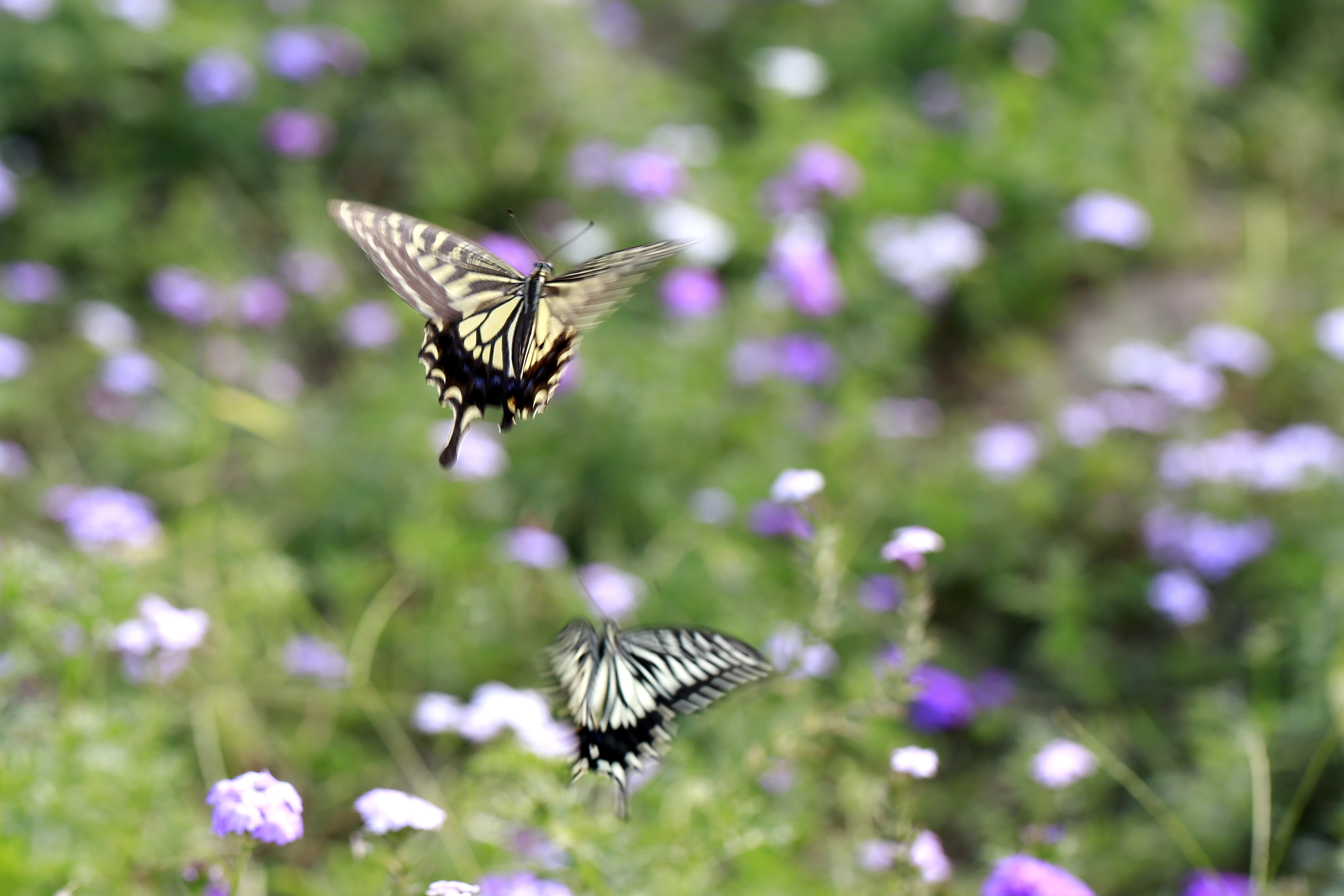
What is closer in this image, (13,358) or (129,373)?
(13,358)

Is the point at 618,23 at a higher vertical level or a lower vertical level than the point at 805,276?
higher

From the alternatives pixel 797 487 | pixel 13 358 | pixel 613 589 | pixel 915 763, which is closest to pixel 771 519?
pixel 613 589

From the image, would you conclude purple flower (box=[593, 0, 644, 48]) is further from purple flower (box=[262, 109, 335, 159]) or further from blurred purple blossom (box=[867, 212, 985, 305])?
blurred purple blossom (box=[867, 212, 985, 305])

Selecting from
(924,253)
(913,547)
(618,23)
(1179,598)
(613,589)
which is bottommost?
(913,547)

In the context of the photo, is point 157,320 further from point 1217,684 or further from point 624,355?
point 1217,684

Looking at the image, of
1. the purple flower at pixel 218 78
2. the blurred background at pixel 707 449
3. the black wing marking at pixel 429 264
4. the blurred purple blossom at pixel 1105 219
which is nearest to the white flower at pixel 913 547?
the blurred background at pixel 707 449

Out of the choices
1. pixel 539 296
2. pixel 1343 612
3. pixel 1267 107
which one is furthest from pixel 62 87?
pixel 1267 107

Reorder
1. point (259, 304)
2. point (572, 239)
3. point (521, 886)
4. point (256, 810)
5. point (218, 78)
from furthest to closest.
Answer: point (218, 78) → point (259, 304) → point (572, 239) → point (521, 886) → point (256, 810)

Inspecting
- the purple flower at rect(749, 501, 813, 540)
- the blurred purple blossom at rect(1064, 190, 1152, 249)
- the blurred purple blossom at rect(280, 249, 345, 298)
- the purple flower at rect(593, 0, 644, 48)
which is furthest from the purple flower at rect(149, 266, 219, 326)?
the blurred purple blossom at rect(1064, 190, 1152, 249)

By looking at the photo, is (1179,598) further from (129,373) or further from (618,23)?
(618,23)
